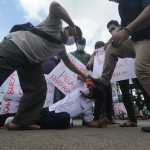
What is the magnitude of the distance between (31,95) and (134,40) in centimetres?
130

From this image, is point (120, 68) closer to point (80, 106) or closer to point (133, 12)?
point (80, 106)

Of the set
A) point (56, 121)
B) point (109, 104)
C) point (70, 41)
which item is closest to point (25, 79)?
point (56, 121)

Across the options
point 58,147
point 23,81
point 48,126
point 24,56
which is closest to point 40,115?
point 48,126

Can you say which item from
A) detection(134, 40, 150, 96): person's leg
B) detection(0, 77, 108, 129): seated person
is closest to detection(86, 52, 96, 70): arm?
detection(0, 77, 108, 129): seated person

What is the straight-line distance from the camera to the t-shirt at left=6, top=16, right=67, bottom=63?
2.34m

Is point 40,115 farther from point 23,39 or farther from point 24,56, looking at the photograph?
point 23,39

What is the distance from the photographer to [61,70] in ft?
12.9

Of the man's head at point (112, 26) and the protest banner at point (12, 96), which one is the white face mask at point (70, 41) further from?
the protest banner at point (12, 96)

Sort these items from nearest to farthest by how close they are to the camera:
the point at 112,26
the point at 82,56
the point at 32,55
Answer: the point at 32,55, the point at 112,26, the point at 82,56

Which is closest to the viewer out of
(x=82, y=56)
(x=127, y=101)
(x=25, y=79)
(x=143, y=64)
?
(x=143, y=64)

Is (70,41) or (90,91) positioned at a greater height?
(70,41)

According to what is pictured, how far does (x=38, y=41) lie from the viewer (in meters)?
2.42

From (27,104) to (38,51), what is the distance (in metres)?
0.61

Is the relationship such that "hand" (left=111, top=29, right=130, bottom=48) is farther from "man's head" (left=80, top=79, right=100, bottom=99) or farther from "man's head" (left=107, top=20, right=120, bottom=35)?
"man's head" (left=107, top=20, right=120, bottom=35)
